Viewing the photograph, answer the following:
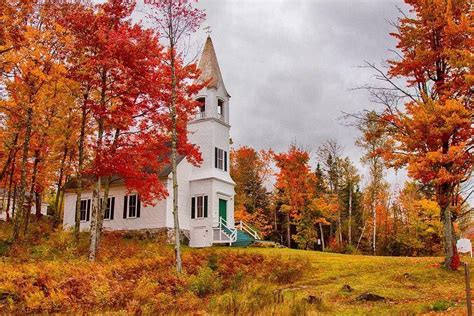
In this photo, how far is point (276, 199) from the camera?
45.9m

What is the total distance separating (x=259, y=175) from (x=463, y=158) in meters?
34.6

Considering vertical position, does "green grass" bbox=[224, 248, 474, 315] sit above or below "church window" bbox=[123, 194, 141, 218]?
below

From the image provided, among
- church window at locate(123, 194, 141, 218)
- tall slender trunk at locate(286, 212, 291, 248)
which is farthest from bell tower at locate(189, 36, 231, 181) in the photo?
tall slender trunk at locate(286, 212, 291, 248)

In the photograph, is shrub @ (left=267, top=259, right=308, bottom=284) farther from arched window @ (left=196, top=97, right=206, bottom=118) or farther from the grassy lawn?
arched window @ (left=196, top=97, right=206, bottom=118)

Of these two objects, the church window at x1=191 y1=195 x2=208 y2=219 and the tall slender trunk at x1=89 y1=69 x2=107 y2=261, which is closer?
the tall slender trunk at x1=89 y1=69 x2=107 y2=261

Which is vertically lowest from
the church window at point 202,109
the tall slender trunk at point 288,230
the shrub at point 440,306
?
the shrub at point 440,306

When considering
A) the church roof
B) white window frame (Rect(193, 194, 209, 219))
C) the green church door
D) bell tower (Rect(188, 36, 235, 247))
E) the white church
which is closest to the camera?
the white church

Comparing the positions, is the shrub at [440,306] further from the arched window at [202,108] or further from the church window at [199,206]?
the arched window at [202,108]

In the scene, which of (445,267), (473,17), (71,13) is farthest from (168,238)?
(473,17)

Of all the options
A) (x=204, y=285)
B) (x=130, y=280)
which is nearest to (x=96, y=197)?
(x=130, y=280)

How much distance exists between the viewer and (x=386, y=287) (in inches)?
577

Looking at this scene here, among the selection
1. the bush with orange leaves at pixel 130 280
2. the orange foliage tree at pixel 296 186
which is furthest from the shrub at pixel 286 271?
the orange foliage tree at pixel 296 186

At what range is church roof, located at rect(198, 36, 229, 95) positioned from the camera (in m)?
31.0

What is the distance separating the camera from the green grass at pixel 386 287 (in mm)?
11406
